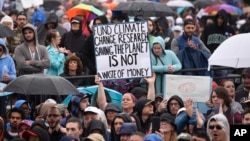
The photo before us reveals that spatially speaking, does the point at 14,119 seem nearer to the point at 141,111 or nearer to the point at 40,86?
the point at 40,86

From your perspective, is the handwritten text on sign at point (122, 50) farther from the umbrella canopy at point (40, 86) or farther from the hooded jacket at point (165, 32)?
the hooded jacket at point (165, 32)

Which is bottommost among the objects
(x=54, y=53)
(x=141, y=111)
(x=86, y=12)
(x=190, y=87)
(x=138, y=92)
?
(x=141, y=111)

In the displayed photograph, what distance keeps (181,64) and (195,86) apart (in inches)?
110

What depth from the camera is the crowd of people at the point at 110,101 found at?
19859mm

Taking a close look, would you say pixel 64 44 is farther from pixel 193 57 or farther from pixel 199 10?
pixel 199 10

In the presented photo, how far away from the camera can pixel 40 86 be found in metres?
21.7

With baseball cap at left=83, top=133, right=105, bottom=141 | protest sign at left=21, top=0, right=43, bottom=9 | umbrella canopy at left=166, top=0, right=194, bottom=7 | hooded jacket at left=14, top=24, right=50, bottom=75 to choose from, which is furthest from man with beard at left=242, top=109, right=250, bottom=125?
umbrella canopy at left=166, top=0, right=194, bottom=7

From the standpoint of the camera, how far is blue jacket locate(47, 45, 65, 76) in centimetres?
2516

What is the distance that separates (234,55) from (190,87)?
1215 millimetres

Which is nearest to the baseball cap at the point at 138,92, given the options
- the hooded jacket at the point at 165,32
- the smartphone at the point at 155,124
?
the smartphone at the point at 155,124

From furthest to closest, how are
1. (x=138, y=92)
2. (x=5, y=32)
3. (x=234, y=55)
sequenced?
1. (x=5, y=32)
2. (x=138, y=92)
3. (x=234, y=55)

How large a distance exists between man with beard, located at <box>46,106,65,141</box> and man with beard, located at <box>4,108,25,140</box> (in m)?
0.44

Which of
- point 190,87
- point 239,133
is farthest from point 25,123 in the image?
point 239,133

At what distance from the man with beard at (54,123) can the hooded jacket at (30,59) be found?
3.30m
